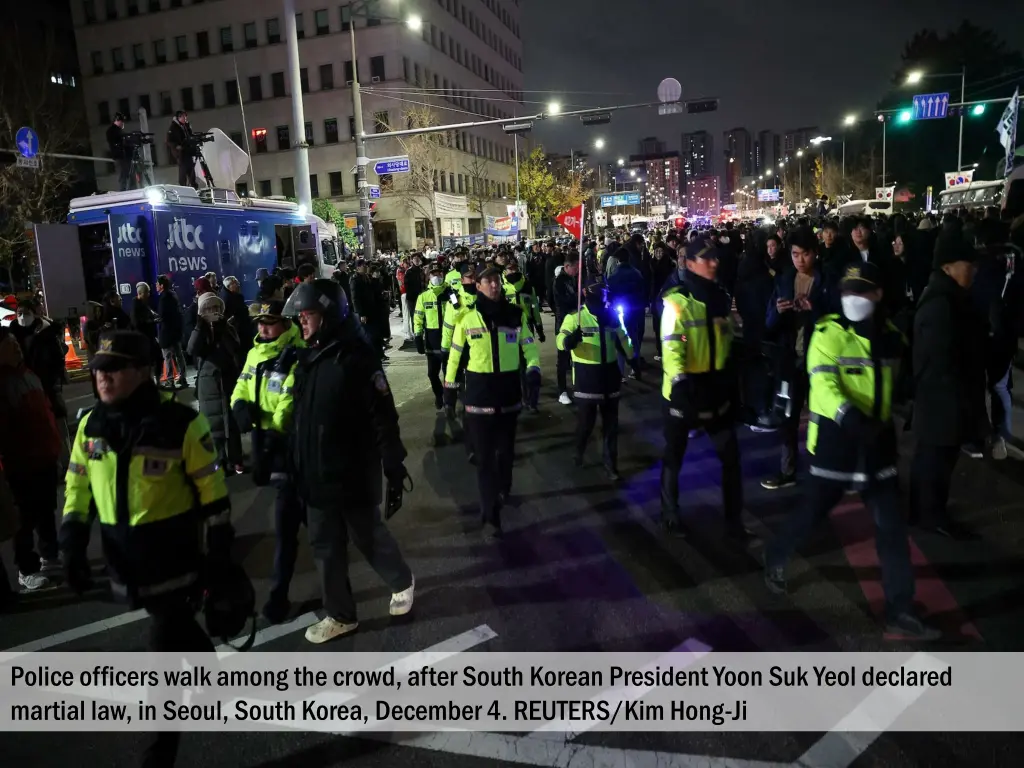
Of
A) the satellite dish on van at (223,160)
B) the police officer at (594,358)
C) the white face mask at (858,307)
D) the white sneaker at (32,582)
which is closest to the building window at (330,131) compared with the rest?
the satellite dish on van at (223,160)

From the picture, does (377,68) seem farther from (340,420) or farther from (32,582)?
(340,420)

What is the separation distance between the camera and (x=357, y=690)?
4031mm

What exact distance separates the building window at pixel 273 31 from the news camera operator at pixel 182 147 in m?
45.4

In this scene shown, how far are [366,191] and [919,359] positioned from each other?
19.2 metres

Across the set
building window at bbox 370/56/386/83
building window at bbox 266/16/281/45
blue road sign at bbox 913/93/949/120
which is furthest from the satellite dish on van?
building window at bbox 266/16/281/45

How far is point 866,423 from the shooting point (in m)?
4.05

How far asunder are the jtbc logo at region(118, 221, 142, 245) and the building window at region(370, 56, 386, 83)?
45250 mm

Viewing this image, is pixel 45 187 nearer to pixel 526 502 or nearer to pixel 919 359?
pixel 526 502

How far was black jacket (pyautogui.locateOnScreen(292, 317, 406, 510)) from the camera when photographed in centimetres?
410

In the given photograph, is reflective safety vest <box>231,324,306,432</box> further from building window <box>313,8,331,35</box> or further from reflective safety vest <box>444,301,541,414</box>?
building window <box>313,8,331,35</box>

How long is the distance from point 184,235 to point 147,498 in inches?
540

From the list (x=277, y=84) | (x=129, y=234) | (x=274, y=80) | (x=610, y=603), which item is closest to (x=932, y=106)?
(x=129, y=234)

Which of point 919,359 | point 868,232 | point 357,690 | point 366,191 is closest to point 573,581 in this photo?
point 357,690

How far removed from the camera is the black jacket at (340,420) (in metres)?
4.10
